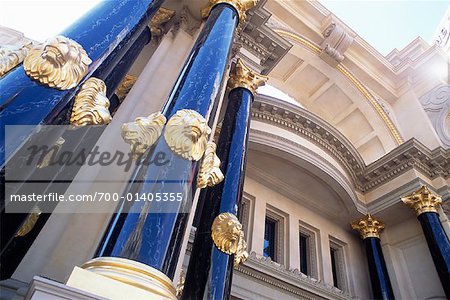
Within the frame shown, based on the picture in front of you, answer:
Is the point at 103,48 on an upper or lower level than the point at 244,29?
lower

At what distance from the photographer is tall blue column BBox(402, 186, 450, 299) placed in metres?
7.01

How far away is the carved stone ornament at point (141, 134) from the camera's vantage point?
2.38m

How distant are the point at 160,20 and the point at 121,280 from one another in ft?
14.0

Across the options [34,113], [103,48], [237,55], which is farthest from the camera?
[237,55]

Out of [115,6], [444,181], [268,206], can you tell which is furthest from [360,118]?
[115,6]

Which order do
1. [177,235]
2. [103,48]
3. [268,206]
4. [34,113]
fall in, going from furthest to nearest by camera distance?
1. [268,206]
2. [103,48]
3. [177,235]
4. [34,113]

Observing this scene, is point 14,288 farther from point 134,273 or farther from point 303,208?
point 303,208

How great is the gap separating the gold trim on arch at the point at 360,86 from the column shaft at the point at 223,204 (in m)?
7.28

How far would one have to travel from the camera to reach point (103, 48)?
2.64m

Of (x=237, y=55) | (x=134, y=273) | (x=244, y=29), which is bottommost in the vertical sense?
(x=134, y=273)

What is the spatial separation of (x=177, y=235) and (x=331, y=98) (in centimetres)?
1208

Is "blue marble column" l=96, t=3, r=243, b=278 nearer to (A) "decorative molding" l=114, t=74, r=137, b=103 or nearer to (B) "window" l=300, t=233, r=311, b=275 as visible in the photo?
(A) "decorative molding" l=114, t=74, r=137, b=103

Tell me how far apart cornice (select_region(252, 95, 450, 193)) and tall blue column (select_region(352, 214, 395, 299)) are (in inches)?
41.6

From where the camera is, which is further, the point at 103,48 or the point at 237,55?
the point at 237,55
